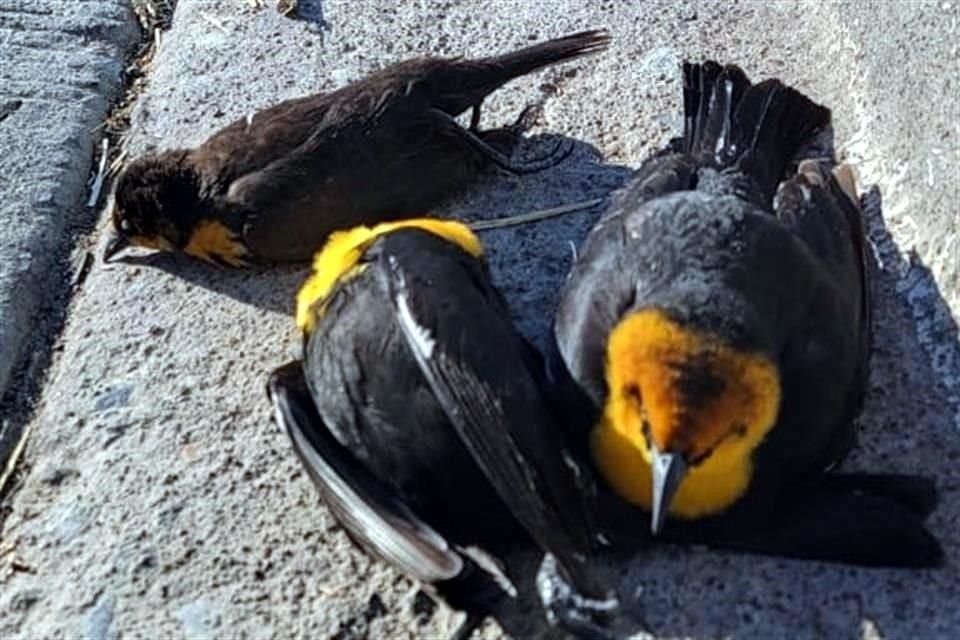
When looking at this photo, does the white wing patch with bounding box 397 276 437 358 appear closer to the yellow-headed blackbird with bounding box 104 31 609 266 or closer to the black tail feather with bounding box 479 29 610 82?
the yellow-headed blackbird with bounding box 104 31 609 266

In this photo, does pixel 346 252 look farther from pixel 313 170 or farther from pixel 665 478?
pixel 665 478

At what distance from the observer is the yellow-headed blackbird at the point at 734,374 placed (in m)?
3.27

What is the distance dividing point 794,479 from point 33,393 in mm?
1691

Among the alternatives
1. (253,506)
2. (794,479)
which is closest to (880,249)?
(794,479)

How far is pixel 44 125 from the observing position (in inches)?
189

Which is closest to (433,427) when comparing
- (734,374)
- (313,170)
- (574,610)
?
(574,610)

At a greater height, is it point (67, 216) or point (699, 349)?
point (699, 349)

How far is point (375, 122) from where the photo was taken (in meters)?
4.48

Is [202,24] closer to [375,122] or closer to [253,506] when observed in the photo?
[375,122]

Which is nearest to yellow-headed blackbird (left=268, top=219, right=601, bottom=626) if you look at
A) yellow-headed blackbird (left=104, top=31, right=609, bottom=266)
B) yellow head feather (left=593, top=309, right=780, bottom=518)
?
yellow head feather (left=593, top=309, right=780, bottom=518)

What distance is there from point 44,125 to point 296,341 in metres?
1.11

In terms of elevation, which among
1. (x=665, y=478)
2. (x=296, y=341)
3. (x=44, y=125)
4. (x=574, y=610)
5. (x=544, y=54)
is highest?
(x=665, y=478)

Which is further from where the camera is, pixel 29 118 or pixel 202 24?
pixel 202 24

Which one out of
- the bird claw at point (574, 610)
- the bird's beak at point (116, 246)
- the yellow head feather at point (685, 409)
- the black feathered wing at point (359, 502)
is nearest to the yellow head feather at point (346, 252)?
the black feathered wing at point (359, 502)
